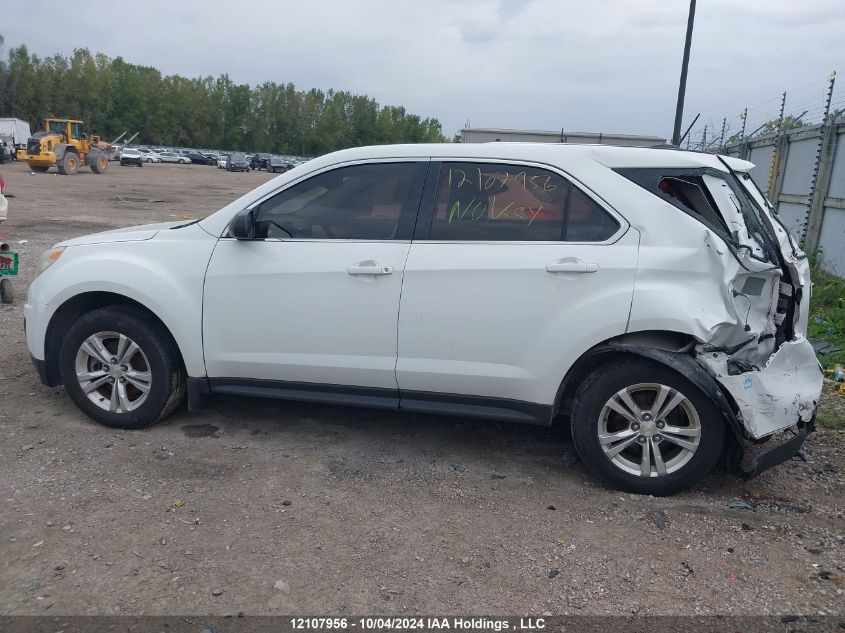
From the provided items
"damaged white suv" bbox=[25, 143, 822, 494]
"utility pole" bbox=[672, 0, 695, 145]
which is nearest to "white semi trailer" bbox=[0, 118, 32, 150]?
"utility pole" bbox=[672, 0, 695, 145]

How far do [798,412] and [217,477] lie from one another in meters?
3.18

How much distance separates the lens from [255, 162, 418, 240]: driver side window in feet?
13.7

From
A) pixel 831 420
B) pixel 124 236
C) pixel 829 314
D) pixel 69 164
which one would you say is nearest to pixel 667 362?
pixel 831 420

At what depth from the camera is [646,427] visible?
3744 mm

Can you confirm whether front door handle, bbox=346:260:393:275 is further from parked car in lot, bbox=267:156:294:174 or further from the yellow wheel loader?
parked car in lot, bbox=267:156:294:174

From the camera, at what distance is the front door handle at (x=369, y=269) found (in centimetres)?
403

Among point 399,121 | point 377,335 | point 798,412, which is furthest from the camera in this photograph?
point 399,121

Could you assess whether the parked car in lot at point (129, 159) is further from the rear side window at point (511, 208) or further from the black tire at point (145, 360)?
the rear side window at point (511, 208)

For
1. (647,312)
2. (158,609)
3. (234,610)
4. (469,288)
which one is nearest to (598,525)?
(647,312)

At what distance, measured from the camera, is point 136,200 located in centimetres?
2409

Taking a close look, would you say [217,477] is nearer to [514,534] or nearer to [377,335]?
[377,335]

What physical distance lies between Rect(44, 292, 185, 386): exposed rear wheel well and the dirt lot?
1.20 ft

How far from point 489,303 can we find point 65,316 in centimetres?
282

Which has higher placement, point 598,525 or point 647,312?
point 647,312
